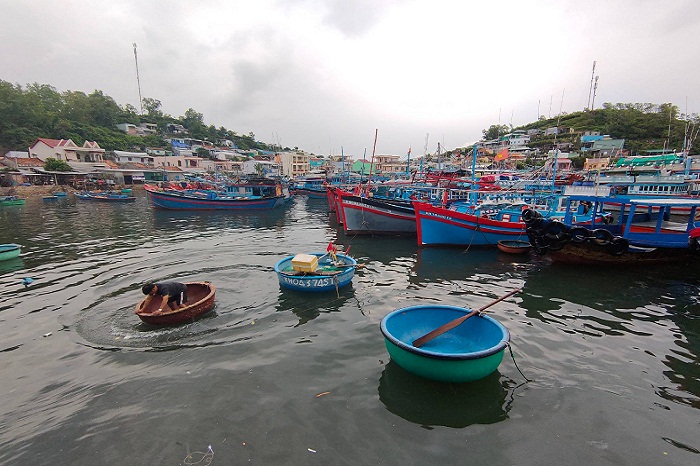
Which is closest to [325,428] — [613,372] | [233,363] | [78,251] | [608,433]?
[233,363]

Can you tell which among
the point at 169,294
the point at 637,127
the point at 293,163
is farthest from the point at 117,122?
the point at 637,127

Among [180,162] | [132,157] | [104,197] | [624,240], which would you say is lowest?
[104,197]

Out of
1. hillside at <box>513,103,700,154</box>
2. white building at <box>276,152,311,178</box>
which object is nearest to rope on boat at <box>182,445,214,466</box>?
hillside at <box>513,103,700,154</box>

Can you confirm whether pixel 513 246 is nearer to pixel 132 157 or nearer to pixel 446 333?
pixel 446 333

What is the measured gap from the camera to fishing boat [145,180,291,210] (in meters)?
34.8

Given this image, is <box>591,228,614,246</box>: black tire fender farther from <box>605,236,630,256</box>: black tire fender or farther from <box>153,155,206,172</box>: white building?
<box>153,155,206,172</box>: white building

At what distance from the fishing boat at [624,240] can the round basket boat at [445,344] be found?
8795mm

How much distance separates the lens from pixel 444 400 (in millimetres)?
5793

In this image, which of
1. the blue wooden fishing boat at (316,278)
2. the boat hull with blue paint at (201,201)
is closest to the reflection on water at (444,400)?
the blue wooden fishing boat at (316,278)

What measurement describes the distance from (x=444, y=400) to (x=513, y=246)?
1208 centimetres

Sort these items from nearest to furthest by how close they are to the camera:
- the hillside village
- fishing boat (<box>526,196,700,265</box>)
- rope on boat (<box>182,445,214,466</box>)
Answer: rope on boat (<box>182,445,214,466</box>)
fishing boat (<box>526,196,700,265</box>)
the hillside village

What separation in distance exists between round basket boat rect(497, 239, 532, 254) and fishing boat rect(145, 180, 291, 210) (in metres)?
26.9

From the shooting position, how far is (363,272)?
543 inches

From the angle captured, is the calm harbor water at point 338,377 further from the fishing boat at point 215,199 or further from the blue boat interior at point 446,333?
the fishing boat at point 215,199
